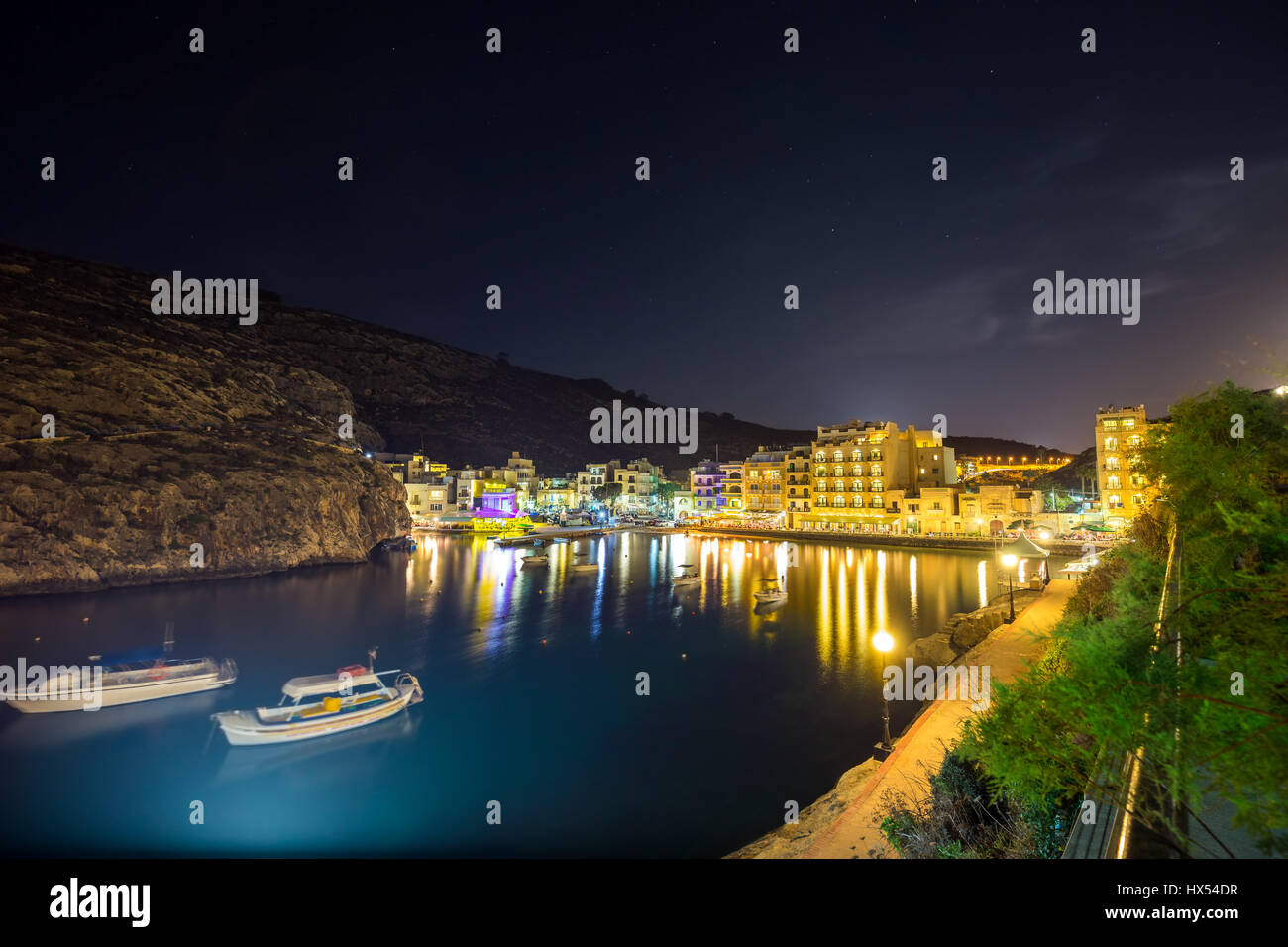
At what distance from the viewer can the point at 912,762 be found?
34.0 feet

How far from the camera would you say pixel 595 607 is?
111ft

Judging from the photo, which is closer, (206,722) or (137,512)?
(206,722)

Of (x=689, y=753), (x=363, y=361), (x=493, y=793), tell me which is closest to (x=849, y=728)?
(x=689, y=753)

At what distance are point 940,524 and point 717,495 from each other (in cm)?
3234

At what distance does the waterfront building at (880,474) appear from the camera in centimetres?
6041

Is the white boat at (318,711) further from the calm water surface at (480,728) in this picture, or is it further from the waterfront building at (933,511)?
the waterfront building at (933,511)

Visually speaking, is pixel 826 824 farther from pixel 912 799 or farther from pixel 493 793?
pixel 493 793

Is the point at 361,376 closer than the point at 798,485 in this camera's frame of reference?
No

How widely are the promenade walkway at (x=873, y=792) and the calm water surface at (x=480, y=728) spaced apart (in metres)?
1.55

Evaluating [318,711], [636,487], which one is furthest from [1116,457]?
[636,487]

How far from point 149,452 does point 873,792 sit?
55.3 m

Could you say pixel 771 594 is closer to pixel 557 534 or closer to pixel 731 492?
pixel 557 534

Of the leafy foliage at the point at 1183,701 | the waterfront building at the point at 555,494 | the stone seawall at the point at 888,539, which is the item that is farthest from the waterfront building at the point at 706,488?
the leafy foliage at the point at 1183,701

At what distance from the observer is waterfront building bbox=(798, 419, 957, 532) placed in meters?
60.4
